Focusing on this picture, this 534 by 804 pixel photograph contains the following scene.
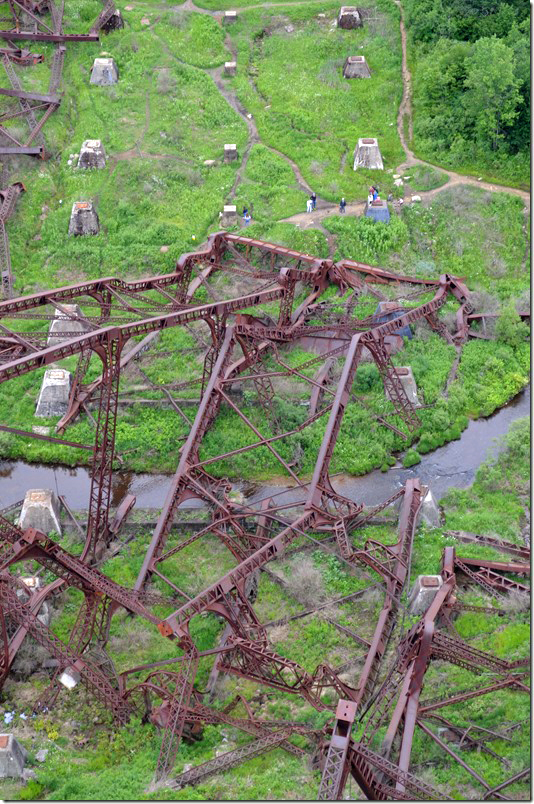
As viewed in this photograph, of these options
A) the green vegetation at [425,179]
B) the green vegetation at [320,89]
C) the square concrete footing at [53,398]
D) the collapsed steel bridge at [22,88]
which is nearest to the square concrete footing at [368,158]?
the green vegetation at [320,89]

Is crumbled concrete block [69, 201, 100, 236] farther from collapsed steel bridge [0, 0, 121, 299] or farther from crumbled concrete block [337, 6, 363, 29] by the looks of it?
crumbled concrete block [337, 6, 363, 29]

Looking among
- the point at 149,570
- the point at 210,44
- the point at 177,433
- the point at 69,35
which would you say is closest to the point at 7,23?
the point at 69,35

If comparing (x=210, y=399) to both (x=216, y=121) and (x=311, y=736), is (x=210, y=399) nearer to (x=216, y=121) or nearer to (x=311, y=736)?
(x=311, y=736)

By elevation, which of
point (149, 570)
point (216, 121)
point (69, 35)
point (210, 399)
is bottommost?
point (149, 570)

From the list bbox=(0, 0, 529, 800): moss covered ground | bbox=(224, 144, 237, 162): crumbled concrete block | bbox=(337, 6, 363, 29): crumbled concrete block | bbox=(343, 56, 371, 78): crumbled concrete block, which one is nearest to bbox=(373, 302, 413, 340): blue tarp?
bbox=(0, 0, 529, 800): moss covered ground

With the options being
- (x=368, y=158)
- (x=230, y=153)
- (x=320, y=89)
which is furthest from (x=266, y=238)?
(x=320, y=89)

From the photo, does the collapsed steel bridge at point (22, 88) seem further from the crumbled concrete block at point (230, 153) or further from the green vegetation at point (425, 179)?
the green vegetation at point (425, 179)
